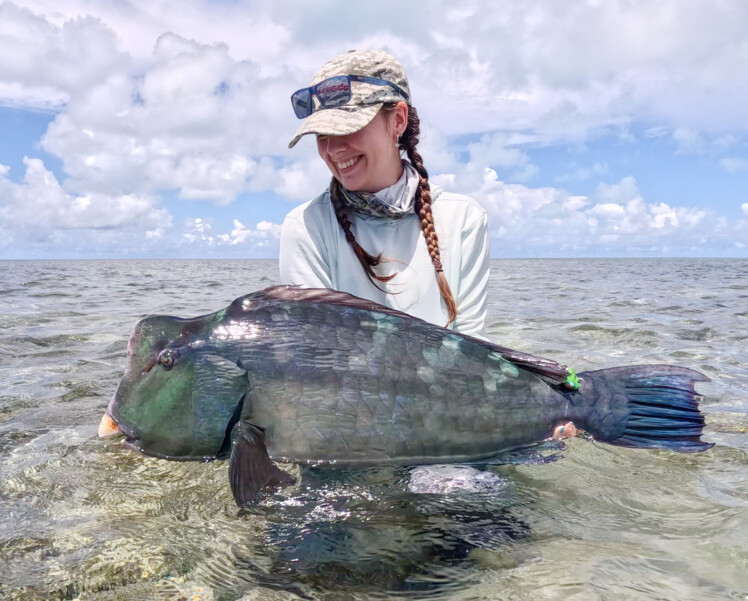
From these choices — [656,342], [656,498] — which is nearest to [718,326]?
[656,342]

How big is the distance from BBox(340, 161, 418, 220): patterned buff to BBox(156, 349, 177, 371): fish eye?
1468mm

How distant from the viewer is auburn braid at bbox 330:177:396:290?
370cm

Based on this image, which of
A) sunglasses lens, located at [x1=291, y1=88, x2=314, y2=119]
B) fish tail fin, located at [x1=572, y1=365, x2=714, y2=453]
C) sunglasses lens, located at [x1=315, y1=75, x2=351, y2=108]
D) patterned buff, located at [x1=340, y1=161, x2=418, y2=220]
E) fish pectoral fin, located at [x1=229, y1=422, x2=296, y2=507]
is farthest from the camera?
patterned buff, located at [x1=340, y1=161, x2=418, y2=220]

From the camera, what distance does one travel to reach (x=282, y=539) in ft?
8.21

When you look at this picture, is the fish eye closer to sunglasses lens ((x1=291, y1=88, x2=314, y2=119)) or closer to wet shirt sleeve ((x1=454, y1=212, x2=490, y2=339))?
sunglasses lens ((x1=291, y1=88, x2=314, y2=119))

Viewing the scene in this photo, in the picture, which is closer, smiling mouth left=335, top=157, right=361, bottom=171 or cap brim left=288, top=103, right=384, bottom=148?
cap brim left=288, top=103, right=384, bottom=148

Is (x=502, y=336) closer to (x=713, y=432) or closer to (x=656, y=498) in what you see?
(x=713, y=432)

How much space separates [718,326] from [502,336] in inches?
132

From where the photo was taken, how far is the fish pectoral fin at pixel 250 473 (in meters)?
2.49

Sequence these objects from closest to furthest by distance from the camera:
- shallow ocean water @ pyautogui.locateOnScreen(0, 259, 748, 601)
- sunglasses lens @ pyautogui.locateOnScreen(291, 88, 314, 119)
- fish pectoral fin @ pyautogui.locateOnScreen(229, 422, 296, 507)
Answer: shallow ocean water @ pyautogui.locateOnScreen(0, 259, 748, 601), fish pectoral fin @ pyautogui.locateOnScreen(229, 422, 296, 507), sunglasses lens @ pyautogui.locateOnScreen(291, 88, 314, 119)

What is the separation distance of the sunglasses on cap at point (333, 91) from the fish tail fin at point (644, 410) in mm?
1930

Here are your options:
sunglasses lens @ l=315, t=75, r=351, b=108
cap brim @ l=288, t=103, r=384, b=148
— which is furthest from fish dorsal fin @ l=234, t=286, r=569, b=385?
sunglasses lens @ l=315, t=75, r=351, b=108

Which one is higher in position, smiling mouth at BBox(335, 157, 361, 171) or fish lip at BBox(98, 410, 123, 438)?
smiling mouth at BBox(335, 157, 361, 171)

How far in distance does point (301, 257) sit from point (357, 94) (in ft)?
3.34
